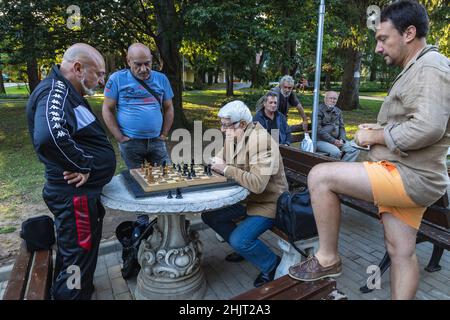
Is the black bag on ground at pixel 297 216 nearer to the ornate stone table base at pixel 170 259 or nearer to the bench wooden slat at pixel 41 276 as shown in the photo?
the ornate stone table base at pixel 170 259

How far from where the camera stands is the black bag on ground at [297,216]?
100 inches

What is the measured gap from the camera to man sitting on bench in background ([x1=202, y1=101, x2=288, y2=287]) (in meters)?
2.66

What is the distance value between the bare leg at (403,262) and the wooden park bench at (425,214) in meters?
0.74

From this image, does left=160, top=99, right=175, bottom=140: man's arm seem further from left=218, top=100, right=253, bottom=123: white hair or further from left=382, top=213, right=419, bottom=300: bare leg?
left=382, top=213, right=419, bottom=300: bare leg

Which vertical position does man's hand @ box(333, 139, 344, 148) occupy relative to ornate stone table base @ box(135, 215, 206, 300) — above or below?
above

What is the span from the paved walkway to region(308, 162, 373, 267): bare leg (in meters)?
1.12

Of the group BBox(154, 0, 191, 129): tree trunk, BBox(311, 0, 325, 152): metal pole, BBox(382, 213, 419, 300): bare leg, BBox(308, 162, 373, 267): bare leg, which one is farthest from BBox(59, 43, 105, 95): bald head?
→ BBox(154, 0, 191, 129): tree trunk

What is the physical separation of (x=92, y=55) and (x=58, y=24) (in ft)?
24.4

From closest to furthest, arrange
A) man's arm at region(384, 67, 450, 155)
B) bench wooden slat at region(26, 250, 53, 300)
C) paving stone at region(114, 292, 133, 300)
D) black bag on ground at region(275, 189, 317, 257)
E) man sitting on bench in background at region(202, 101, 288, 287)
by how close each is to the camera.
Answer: man's arm at region(384, 67, 450, 155) < bench wooden slat at region(26, 250, 53, 300) < black bag on ground at region(275, 189, 317, 257) < man sitting on bench in background at region(202, 101, 288, 287) < paving stone at region(114, 292, 133, 300)

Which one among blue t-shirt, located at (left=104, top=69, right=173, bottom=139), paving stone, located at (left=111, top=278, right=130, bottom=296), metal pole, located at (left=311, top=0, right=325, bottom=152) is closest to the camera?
paving stone, located at (left=111, top=278, right=130, bottom=296)

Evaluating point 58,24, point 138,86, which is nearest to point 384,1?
point 58,24

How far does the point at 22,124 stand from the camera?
40.3ft

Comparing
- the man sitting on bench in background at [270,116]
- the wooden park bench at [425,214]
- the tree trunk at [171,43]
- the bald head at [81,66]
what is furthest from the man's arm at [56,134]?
the tree trunk at [171,43]

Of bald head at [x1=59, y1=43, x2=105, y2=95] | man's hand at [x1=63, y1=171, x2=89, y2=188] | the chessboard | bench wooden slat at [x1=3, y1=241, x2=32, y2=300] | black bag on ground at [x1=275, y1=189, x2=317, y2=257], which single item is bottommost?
bench wooden slat at [x1=3, y1=241, x2=32, y2=300]
